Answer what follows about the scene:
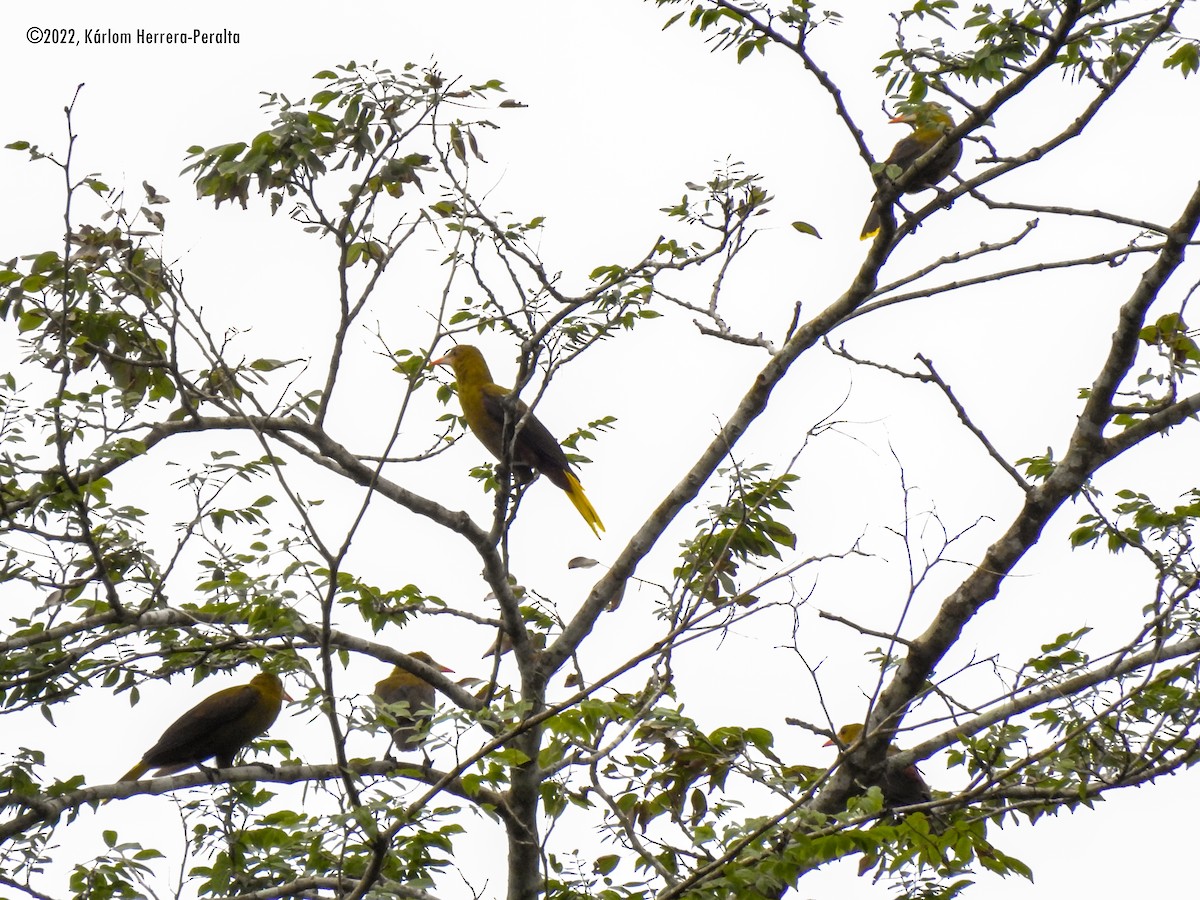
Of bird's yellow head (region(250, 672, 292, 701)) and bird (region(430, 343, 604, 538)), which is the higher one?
bird (region(430, 343, 604, 538))

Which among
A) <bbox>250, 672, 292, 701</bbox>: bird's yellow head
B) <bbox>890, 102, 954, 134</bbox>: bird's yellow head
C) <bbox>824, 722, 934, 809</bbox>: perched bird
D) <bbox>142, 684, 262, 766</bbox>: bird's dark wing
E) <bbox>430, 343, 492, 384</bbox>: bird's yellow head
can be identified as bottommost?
<bbox>824, 722, 934, 809</bbox>: perched bird

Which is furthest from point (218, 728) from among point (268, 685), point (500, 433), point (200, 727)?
point (500, 433)

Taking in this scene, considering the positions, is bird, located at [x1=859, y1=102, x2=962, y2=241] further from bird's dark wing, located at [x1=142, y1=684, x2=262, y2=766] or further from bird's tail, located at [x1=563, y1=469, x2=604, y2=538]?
bird's dark wing, located at [x1=142, y1=684, x2=262, y2=766]

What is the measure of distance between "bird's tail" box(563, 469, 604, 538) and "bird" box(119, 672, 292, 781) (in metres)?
1.87

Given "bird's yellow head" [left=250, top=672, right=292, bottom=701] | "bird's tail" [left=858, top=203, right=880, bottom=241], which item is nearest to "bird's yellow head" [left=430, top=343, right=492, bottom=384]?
"bird's yellow head" [left=250, top=672, right=292, bottom=701]

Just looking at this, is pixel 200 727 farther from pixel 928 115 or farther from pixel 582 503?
pixel 928 115

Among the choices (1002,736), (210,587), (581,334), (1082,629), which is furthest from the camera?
(1082,629)

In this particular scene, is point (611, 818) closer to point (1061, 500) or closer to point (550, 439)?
point (1061, 500)

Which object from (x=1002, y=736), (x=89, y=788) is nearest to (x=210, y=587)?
(x=89, y=788)

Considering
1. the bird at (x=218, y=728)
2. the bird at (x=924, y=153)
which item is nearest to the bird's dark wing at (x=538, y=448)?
the bird at (x=218, y=728)

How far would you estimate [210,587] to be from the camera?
4145mm

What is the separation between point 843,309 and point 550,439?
2.11 metres

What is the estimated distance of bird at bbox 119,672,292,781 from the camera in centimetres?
628

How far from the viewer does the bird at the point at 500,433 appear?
6703 millimetres
